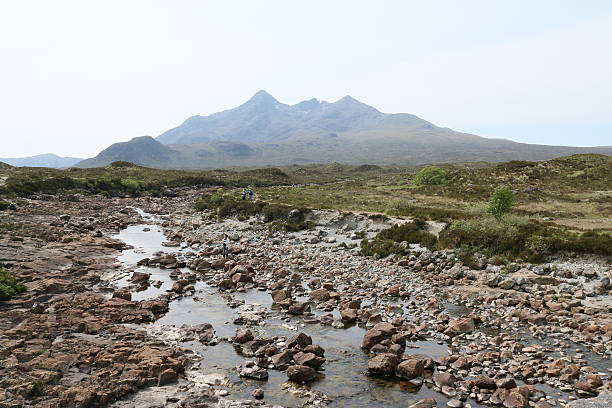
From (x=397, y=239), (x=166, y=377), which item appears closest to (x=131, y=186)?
(x=397, y=239)

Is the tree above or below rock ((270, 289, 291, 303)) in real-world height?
above

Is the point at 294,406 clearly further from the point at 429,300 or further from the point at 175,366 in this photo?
the point at 429,300

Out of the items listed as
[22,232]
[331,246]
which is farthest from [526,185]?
[22,232]

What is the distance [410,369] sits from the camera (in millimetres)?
14078

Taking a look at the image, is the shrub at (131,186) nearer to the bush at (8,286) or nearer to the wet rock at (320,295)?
the bush at (8,286)

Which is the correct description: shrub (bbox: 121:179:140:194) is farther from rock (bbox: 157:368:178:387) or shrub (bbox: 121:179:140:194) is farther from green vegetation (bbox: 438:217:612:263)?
rock (bbox: 157:368:178:387)

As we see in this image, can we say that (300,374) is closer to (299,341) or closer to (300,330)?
(299,341)

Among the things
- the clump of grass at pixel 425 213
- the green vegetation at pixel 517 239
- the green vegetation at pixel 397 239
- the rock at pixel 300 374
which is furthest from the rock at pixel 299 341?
the clump of grass at pixel 425 213

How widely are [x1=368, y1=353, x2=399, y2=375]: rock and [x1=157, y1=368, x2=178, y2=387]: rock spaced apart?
23.0 feet

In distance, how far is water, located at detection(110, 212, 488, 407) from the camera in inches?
517

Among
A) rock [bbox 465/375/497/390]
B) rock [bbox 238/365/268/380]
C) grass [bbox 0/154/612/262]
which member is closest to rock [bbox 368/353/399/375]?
rock [bbox 465/375/497/390]

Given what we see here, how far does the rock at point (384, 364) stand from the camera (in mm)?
14430

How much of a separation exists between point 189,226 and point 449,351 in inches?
1498

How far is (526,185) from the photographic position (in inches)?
2458
